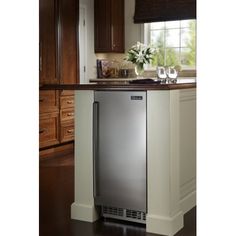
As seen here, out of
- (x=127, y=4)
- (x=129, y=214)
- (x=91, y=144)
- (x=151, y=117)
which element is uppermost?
(x=127, y=4)

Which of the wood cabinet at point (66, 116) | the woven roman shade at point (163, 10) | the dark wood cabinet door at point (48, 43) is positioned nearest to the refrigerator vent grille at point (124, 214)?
the dark wood cabinet door at point (48, 43)

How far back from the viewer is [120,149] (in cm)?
304

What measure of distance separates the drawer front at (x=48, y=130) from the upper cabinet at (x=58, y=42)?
47 cm

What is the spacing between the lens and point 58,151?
6.03 meters

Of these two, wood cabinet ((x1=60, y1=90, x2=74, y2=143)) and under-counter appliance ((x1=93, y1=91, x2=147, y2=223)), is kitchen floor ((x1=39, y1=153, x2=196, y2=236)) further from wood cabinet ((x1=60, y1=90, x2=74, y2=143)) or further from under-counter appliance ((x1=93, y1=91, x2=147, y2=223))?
wood cabinet ((x1=60, y1=90, x2=74, y2=143))

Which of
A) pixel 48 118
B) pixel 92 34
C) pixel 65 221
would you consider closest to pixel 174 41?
pixel 92 34

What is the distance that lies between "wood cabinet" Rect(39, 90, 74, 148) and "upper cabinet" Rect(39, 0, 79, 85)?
209 millimetres

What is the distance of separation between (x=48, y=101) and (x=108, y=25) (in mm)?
1791

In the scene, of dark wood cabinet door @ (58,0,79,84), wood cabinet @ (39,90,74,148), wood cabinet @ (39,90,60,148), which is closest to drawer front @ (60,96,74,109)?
wood cabinet @ (39,90,74,148)

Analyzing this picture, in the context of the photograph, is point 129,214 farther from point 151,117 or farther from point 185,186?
point 151,117

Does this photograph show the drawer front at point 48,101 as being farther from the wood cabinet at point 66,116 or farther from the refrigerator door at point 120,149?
the refrigerator door at point 120,149

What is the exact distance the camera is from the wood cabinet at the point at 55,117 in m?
5.66
